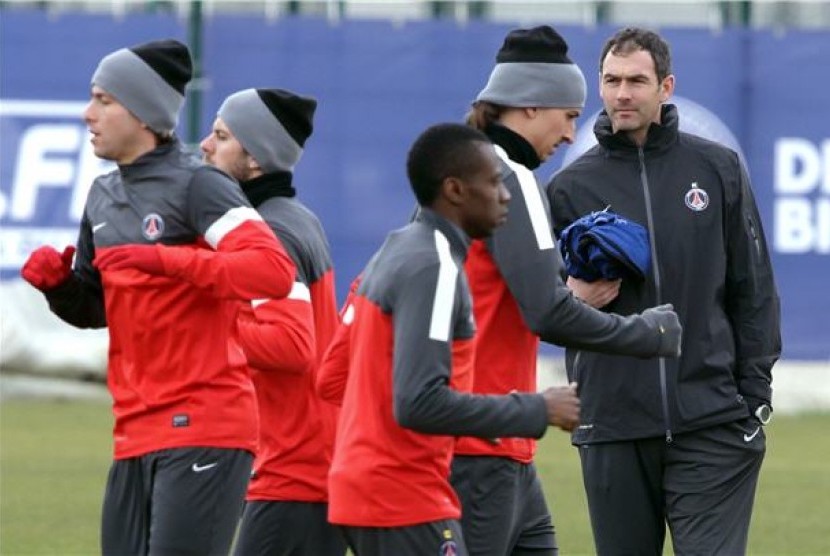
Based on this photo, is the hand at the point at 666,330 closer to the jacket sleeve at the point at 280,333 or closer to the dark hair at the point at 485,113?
the dark hair at the point at 485,113

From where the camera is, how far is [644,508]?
7.40m

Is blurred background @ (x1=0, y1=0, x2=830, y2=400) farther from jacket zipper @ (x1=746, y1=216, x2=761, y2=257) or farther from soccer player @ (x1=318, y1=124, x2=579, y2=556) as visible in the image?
soccer player @ (x1=318, y1=124, x2=579, y2=556)

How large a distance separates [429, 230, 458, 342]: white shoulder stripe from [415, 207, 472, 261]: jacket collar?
0.23 ft

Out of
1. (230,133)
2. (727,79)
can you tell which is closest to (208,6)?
(727,79)

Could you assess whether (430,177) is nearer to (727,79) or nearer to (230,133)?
(230,133)

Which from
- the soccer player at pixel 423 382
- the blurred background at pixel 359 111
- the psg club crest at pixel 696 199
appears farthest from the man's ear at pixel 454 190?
the blurred background at pixel 359 111

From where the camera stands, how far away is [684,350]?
7.35m

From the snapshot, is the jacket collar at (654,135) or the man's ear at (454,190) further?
the jacket collar at (654,135)

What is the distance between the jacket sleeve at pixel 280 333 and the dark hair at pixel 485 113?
1.00m

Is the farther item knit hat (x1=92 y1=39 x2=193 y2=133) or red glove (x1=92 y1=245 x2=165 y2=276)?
knit hat (x1=92 y1=39 x2=193 y2=133)

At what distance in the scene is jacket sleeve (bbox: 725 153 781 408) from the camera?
7.39 metres

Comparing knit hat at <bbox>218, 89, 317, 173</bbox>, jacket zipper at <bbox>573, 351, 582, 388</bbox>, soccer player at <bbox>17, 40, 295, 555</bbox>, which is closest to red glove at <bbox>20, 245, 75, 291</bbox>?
soccer player at <bbox>17, 40, 295, 555</bbox>

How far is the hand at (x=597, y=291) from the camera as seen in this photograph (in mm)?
7230

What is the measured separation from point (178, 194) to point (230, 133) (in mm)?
1112
